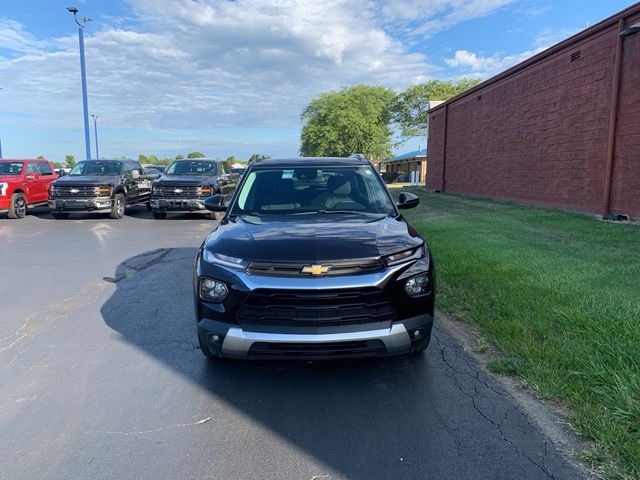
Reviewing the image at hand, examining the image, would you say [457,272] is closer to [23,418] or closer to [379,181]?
[379,181]

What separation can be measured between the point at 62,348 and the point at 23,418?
4.20 ft

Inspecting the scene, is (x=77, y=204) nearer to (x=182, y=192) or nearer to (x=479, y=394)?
(x=182, y=192)

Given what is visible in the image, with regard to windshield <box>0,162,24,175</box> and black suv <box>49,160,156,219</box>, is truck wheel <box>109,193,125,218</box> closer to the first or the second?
black suv <box>49,160,156,219</box>

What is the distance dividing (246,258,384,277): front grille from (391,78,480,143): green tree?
50.2 metres

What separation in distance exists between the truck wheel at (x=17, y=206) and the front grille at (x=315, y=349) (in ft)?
48.7

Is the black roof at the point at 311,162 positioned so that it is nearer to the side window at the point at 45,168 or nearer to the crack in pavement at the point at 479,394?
the crack in pavement at the point at 479,394

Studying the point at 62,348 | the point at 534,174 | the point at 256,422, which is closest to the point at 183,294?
the point at 62,348

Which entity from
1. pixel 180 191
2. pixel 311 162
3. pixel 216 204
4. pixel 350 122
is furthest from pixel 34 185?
pixel 350 122

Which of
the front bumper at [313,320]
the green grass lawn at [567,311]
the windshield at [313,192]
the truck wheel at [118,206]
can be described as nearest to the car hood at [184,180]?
the truck wheel at [118,206]

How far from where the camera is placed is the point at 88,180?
1456 cm

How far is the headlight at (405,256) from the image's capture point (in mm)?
3353

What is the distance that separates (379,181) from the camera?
16.8 ft

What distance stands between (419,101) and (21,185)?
4622cm

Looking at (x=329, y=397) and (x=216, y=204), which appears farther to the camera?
(x=216, y=204)
